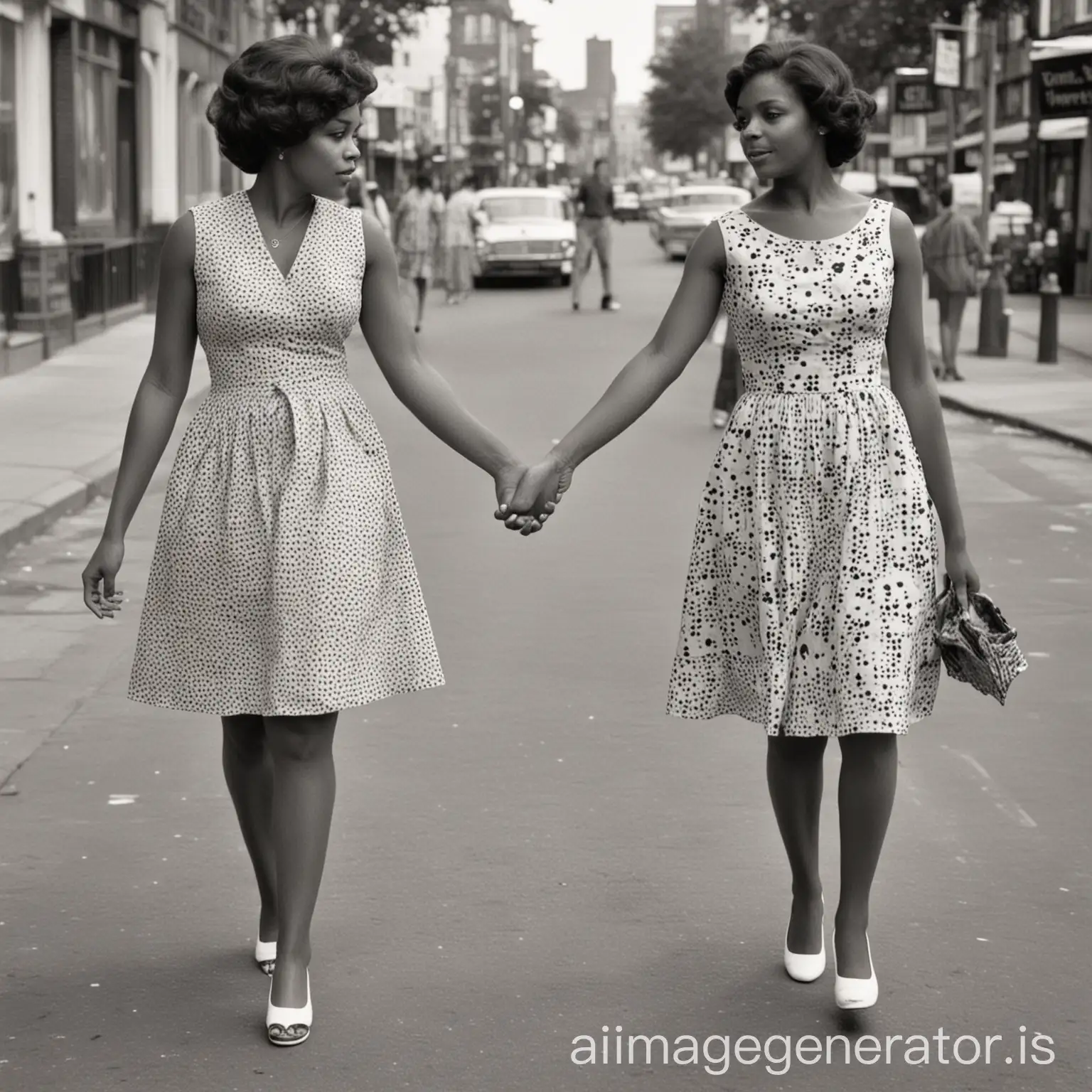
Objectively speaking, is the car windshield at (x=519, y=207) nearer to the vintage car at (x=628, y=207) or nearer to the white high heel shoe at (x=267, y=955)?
the white high heel shoe at (x=267, y=955)

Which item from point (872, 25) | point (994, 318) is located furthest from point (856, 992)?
point (872, 25)

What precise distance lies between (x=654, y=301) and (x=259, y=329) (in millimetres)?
28219

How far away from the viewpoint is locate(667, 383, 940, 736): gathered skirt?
13.4 feet

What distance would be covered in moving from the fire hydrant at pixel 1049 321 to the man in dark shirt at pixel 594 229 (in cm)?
940

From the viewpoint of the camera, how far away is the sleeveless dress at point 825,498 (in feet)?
13.4

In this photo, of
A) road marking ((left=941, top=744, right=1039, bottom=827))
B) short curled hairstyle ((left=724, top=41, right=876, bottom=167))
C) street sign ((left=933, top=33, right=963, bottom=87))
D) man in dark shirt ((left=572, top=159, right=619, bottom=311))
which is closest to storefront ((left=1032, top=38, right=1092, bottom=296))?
street sign ((left=933, top=33, right=963, bottom=87))

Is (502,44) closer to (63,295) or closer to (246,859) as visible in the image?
(63,295)

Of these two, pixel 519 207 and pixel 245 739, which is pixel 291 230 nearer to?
pixel 245 739

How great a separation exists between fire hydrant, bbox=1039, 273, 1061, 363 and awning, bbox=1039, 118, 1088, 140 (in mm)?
16060

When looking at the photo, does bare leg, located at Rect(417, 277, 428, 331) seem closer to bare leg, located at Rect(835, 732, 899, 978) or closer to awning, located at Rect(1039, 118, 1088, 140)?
awning, located at Rect(1039, 118, 1088, 140)

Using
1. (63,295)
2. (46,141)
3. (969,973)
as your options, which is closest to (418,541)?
(969,973)

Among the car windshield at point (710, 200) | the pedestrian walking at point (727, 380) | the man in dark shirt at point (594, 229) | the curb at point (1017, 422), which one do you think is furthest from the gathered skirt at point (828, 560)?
the car windshield at point (710, 200)

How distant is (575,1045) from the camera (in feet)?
13.0

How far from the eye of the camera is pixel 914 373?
13.7 feet
